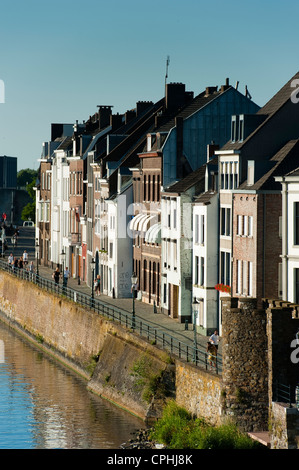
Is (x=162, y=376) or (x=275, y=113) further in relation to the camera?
(x=275, y=113)

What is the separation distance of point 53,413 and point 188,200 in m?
15.1

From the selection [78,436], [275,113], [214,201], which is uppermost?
[275,113]

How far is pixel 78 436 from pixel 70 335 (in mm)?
20439

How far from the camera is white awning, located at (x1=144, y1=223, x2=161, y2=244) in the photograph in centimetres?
7194

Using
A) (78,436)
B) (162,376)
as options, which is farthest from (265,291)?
(78,436)

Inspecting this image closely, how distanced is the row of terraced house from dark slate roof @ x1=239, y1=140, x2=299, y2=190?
53 millimetres

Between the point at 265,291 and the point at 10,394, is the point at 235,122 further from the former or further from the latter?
the point at 10,394

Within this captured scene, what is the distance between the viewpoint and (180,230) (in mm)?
66375

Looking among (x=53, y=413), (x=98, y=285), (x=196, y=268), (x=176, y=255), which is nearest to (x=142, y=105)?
(x=98, y=285)

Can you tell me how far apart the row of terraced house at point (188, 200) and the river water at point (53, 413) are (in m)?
5.97

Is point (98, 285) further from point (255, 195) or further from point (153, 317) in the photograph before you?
point (255, 195)

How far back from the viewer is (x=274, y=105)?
195 ft

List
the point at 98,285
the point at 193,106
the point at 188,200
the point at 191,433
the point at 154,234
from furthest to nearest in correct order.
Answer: the point at 98,285, the point at 193,106, the point at 154,234, the point at 188,200, the point at 191,433

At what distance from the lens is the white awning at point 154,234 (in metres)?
71.9
